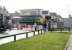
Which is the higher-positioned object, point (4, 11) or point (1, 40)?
point (4, 11)

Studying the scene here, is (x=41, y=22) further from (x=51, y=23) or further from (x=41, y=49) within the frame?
(x=41, y=49)

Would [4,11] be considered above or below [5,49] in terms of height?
above

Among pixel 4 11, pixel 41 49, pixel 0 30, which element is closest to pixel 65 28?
pixel 4 11

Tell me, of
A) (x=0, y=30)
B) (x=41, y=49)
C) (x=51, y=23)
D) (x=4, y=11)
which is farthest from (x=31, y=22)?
(x=41, y=49)

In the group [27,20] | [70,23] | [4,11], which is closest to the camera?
[4,11]

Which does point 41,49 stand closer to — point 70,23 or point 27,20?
point 70,23

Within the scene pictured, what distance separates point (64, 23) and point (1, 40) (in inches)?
1248

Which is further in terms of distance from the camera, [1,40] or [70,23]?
[70,23]

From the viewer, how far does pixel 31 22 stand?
188 feet

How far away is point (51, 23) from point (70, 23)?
7462mm

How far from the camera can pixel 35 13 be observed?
71625mm

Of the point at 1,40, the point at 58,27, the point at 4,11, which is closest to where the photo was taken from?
the point at 1,40

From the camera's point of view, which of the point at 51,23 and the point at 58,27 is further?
the point at 51,23

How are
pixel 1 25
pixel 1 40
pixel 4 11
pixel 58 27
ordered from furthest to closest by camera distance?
pixel 58 27, pixel 4 11, pixel 1 25, pixel 1 40
